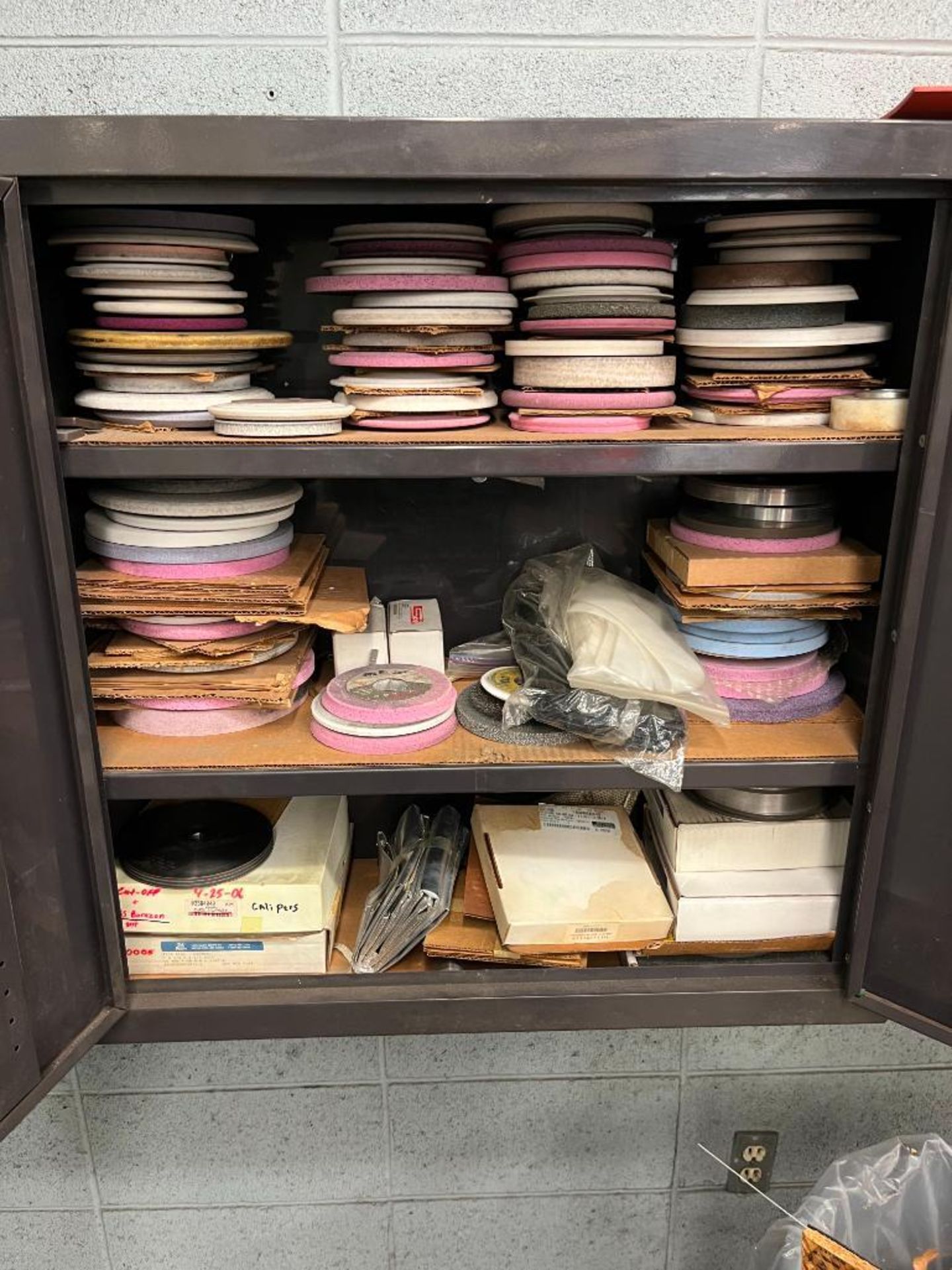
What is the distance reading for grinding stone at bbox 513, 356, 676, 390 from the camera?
1147 mm

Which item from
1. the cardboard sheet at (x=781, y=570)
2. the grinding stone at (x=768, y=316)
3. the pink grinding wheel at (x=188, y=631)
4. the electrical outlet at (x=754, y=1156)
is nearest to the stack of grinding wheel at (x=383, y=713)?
the pink grinding wheel at (x=188, y=631)

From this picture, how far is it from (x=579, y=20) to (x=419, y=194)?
0.55 m

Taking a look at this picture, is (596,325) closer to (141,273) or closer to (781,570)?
(781,570)

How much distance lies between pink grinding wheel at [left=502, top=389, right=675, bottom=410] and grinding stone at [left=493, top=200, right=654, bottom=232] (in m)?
0.21

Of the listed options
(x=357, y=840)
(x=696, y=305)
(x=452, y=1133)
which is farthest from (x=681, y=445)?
(x=452, y=1133)

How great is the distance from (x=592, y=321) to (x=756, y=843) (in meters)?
0.73

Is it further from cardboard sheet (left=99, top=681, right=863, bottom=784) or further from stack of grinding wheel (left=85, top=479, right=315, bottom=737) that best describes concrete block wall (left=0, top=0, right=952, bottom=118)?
cardboard sheet (left=99, top=681, right=863, bottom=784)

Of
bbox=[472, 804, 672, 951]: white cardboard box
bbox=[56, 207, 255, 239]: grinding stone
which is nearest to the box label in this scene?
bbox=[472, 804, 672, 951]: white cardboard box

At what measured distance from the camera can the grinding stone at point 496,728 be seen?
125 cm

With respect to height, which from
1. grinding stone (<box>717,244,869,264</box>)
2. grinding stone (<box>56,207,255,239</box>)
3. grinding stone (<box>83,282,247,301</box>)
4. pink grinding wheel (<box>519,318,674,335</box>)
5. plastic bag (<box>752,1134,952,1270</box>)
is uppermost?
grinding stone (<box>56,207,255,239</box>)

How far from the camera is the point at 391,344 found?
1.17 meters

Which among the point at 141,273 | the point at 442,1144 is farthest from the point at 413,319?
the point at 442,1144

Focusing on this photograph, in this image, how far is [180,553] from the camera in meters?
1.19

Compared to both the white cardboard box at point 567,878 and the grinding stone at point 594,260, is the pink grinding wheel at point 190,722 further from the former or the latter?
the grinding stone at point 594,260
